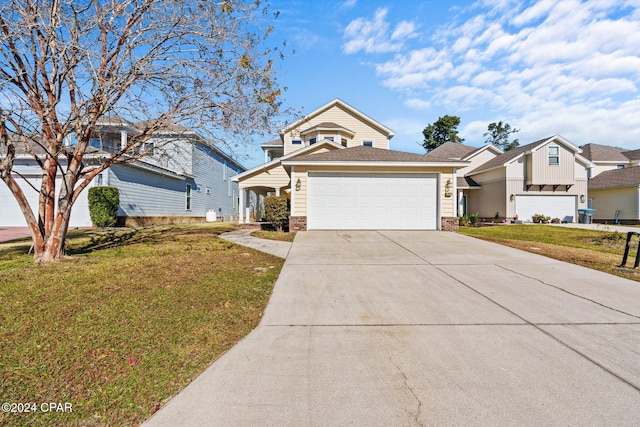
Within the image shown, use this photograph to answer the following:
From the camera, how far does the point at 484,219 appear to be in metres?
22.7

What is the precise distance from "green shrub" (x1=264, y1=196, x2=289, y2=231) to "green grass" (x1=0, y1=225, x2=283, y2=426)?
6200 mm

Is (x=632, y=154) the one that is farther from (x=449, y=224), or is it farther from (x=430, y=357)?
(x=430, y=357)

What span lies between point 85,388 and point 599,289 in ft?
22.4

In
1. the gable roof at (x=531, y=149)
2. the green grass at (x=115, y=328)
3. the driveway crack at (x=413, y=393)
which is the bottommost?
the driveway crack at (x=413, y=393)

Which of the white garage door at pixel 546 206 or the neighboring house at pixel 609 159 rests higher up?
the neighboring house at pixel 609 159

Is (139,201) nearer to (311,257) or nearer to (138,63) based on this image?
(138,63)

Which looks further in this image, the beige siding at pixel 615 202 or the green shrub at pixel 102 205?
the beige siding at pixel 615 202

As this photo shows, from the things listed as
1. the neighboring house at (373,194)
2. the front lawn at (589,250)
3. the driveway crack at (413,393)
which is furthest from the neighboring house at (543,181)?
the driveway crack at (413,393)

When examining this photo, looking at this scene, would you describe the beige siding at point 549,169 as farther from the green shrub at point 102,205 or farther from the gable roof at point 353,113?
the green shrub at point 102,205

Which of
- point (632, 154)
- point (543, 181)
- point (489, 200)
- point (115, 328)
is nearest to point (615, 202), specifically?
point (543, 181)

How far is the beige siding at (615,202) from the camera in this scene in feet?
68.7

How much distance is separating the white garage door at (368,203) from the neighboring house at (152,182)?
12.9 ft

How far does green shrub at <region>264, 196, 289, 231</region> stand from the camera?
41.3 feet

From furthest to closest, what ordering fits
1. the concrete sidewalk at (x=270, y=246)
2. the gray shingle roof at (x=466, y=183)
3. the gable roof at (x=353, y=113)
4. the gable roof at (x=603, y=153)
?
the gable roof at (x=603, y=153) < the gray shingle roof at (x=466, y=183) < the gable roof at (x=353, y=113) < the concrete sidewalk at (x=270, y=246)
